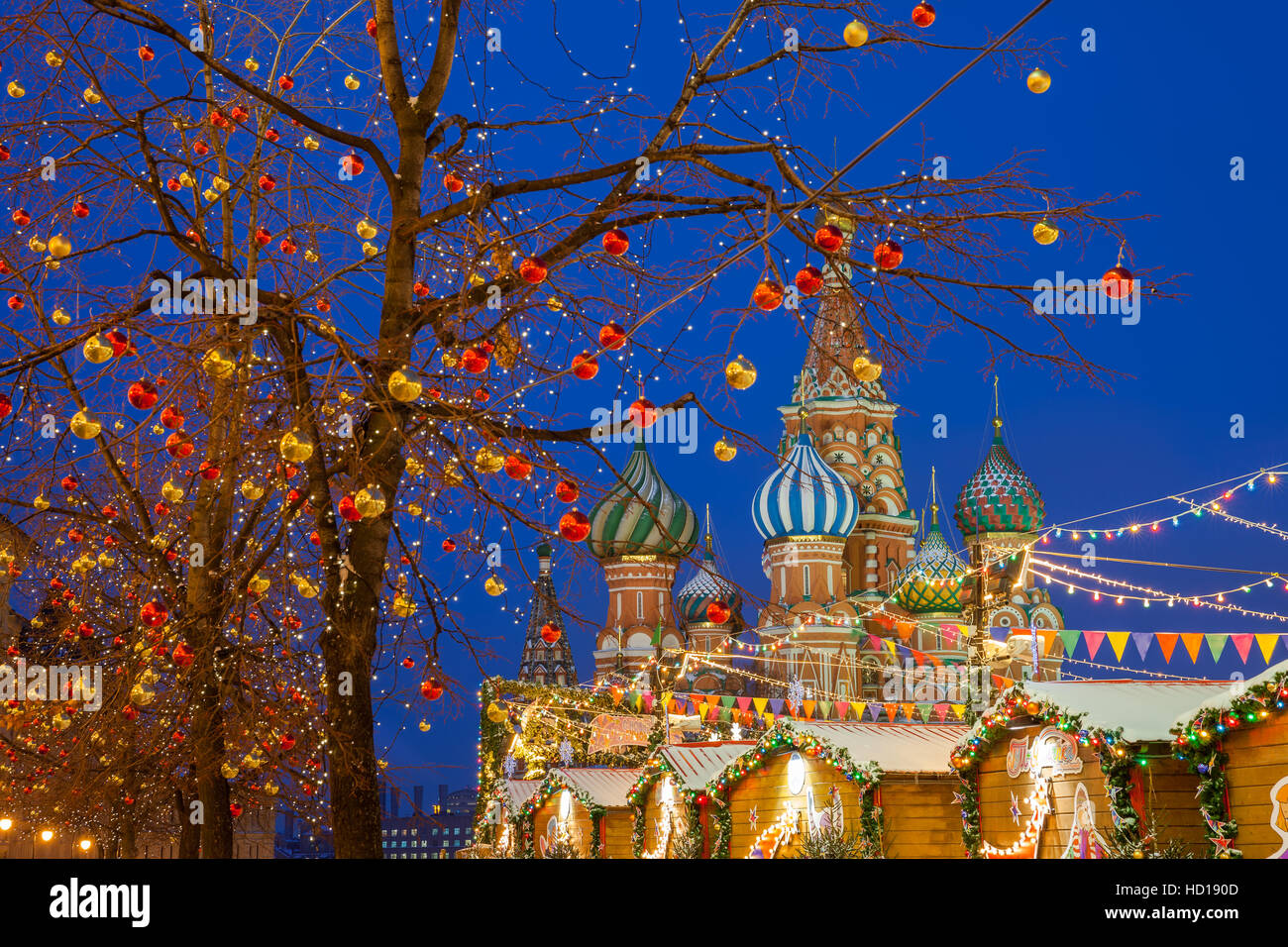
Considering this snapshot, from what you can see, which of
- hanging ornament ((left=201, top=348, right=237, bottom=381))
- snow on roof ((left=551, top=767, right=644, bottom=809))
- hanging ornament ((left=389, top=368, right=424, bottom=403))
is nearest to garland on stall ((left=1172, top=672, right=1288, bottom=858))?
hanging ornament ((left=389, top=368, right=424, bottom=403))

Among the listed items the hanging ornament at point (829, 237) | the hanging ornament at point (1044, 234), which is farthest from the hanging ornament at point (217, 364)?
the hanging ornament at point (1044, 234)

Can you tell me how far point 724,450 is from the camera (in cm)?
566

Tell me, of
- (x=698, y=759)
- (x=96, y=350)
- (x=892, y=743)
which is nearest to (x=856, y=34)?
(x=96, y=350)

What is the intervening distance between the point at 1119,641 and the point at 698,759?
24.2ft

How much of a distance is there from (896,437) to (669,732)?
2874 cm

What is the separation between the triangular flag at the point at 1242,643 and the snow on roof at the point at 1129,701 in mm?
7655

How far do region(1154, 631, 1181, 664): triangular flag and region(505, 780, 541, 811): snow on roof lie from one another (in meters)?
13.9

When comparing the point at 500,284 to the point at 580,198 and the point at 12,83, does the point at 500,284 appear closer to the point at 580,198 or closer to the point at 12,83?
the point at 580,198

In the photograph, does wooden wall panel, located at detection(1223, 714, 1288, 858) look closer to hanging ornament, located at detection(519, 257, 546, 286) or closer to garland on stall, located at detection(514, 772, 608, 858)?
hanging ornament, located at detection(519, 257, 546, 286)

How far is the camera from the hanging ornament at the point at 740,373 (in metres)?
4.98

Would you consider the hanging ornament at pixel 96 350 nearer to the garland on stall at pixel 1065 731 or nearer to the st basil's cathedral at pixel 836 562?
the garland on stall at pixel 1065 731
